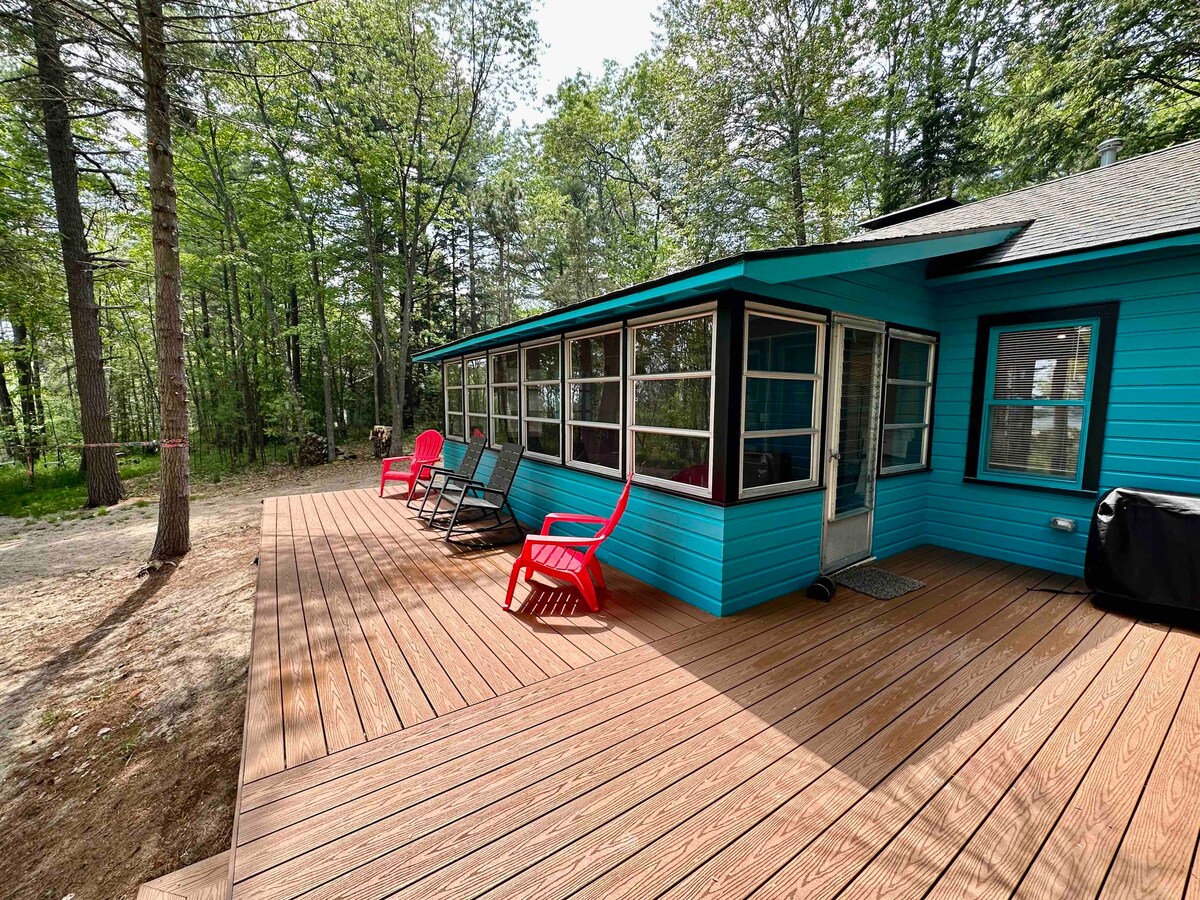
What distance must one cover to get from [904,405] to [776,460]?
183cm

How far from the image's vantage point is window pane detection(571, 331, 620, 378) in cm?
403

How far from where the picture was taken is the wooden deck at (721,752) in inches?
55.8

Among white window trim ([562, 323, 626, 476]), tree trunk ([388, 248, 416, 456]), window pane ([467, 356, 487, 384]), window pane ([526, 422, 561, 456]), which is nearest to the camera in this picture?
white window trim ([562, 323, 626, 476])

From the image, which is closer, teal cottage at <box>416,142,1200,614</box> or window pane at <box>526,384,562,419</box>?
teal cottage at <box>416,142,1200,614</box>

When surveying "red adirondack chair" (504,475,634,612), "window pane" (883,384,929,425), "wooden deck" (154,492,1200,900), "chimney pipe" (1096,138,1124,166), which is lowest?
"wooden deck" (154,492,1200,900)

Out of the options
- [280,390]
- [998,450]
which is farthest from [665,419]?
[280,390]

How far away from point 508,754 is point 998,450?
15.1 ft

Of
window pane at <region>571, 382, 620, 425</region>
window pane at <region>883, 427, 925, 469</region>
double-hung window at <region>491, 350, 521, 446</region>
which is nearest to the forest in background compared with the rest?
double-hung window at <region>491, 350, 521, 446</region>

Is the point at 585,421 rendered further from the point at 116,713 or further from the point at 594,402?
the point at 116,713

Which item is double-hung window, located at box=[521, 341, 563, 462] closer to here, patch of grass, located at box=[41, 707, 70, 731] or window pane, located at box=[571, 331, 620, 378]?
window pane, located at box=[571, 331, 620, 378]

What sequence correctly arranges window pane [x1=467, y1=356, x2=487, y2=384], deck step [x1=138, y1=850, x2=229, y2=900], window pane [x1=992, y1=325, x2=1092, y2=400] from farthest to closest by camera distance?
window pane [x1=467, y1=356, x2=487, y2=384] → window pane [x1=992, y1=325, x2=1092, y2=400] → deck step [x1=138, y1=850, x2=229, y2=900]

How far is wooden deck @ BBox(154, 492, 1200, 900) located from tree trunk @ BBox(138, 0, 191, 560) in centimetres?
314

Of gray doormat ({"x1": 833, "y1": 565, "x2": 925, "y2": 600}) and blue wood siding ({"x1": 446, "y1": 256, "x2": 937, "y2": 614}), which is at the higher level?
blue wood siding ({"x1": 446, "y1": 256, "x2": 937, "y2": 614})

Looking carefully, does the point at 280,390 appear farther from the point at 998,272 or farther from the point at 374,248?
the point at 998,272
